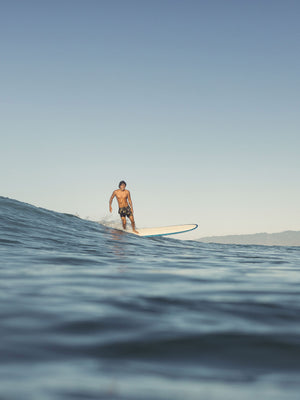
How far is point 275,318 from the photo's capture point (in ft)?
7.10

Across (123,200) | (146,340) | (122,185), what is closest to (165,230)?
(123,200)

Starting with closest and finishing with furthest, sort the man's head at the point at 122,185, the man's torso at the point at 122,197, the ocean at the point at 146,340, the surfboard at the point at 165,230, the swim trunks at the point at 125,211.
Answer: the ocean at the point at 146,340, the man's head at the point at 122,185, the man's torso at the point at 122,197, the swim trunks at the point at 125,211, the surfboard at the point at 165,230

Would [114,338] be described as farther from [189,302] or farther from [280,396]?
[189,302]

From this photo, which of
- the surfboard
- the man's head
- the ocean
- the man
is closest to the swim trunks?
the man

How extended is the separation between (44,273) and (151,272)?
1187 millimetres

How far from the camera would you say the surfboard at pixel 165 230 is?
15251 mm

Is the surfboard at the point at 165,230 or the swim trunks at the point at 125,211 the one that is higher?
the swim trunks at the point at 125,211

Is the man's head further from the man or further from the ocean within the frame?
the ocean

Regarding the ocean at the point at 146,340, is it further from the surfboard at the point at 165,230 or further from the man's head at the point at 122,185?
the surfboard at the point at 165,230


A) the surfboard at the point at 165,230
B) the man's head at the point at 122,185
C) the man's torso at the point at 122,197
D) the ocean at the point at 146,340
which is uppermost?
the man's head at the point at 122,185

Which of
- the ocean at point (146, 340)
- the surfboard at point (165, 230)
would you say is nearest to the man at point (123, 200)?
the surfboard at point (165, 230)

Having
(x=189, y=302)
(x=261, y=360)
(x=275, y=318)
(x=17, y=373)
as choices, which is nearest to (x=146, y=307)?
(x=189, y=302)

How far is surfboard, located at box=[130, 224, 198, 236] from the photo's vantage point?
15251 millimetres

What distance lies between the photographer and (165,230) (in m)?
16.8
